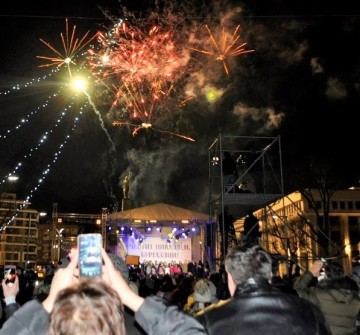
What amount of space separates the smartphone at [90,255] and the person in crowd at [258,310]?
39.0 inches

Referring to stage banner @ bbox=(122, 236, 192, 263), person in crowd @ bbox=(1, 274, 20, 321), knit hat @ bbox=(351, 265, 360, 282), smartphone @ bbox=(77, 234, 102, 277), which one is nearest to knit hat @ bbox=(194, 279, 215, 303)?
knit hat @ bbox=(351, 265, 360, 282)

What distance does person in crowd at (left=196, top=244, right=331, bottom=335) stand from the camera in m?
2.65

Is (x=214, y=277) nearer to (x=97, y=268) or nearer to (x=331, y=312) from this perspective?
(x=331, y=312)

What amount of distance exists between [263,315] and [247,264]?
0.34 meters

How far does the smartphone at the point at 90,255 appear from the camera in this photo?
211 centimetres

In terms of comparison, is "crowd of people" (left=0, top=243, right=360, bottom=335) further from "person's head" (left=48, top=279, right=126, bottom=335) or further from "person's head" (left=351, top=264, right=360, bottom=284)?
"person's head" (left=351, top=264, right=360, bottom=284)

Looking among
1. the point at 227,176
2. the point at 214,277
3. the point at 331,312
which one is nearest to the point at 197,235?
the point at 227,176

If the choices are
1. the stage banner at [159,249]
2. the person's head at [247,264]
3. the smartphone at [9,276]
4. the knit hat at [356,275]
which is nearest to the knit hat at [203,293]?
the knit hat at [356,275]

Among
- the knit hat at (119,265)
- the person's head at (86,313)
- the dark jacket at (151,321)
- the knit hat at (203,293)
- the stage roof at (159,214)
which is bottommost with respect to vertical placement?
the knit hat at (203,293)

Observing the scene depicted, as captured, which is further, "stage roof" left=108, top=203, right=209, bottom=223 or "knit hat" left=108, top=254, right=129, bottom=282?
"stage roof" left=108, top=203, right=209, bottom=223

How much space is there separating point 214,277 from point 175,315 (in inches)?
366

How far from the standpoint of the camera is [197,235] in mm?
30094

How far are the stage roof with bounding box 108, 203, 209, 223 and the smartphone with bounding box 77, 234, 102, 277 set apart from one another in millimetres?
25245

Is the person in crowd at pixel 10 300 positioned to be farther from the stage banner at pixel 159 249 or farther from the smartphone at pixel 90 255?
the stage banner at pixel 159 249
